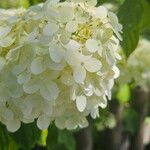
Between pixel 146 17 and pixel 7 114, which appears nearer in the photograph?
→ pixel 7 114

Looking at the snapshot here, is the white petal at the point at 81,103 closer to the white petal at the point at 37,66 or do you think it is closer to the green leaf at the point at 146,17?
the white petal at the point at 37,66

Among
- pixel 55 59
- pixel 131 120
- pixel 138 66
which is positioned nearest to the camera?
pixel 55 59

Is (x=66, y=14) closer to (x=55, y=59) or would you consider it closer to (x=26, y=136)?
(x=55, y=59)

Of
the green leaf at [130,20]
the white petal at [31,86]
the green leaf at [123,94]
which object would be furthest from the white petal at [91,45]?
the green leaf at [123,94]

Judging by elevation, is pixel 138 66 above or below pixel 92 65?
below

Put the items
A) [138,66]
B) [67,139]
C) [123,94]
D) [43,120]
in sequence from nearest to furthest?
1. [43,120]
2. [67,139]
3. [138,66]
4. [123,94]

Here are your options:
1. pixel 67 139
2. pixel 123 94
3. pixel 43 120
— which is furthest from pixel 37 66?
pixel 123 94

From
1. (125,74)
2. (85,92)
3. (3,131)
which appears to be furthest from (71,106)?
(125,74)

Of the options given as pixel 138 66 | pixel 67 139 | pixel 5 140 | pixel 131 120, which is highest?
pixel 5 140

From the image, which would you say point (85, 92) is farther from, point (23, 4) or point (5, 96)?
point (23, 4)
